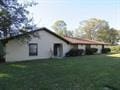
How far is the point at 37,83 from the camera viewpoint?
372 inches

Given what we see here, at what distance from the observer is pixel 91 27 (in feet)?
230

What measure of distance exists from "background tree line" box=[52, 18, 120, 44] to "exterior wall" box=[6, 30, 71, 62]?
141 feet

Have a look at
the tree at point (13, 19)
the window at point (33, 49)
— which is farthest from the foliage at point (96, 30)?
the tree at point (13, 19)

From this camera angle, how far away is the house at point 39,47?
21.2 metres

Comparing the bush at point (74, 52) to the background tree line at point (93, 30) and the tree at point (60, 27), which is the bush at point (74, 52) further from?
the tree at point (60, 27)

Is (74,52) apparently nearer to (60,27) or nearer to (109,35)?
(60,27)

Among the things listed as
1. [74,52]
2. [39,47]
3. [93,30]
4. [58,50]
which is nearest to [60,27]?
[93,30]

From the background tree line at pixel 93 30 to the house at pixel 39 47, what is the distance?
41.5 m

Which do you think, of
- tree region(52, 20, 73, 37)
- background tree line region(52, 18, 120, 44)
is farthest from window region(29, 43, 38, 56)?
tree region(52, 20, 73, 37)

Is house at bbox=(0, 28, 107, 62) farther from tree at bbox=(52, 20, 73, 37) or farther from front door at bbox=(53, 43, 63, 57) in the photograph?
tree at bbox=(52, 20, 73, 37)

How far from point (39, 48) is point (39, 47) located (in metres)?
0.12

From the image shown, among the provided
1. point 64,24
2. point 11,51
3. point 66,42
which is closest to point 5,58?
point 11,51

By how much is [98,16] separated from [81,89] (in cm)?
6349

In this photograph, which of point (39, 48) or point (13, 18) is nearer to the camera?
point (13, 18)
